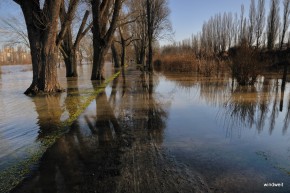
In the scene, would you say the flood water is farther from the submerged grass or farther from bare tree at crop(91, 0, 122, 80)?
bare tree at crop(91, 0, 122, 80)

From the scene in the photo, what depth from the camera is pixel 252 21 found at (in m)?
37.3

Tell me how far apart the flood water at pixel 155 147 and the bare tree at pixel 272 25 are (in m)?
29.1

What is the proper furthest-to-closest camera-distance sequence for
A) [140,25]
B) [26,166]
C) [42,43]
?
1. [140,25]
2. [42,43]
3. [26,166]

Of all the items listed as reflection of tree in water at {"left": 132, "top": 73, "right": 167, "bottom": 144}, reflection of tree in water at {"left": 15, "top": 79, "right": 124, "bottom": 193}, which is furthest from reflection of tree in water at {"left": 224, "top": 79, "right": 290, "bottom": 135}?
reflection of tree in water at {"left": 15, "top": 79, "right": 124, "bottom": 193}

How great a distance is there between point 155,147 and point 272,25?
35.6m

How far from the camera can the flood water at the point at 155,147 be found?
11.7 feet

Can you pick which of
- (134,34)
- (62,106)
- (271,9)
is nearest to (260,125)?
(62,106)

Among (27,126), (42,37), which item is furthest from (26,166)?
(42,37)

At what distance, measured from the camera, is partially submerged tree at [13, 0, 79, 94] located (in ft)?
38.1

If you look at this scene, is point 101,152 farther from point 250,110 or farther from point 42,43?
point 42,43

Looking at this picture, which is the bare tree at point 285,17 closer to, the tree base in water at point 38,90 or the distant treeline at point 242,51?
the distant treeline at point 242,51

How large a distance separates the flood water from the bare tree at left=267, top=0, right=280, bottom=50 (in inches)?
1146

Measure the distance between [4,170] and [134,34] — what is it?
151 feet

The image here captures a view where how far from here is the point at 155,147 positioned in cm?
491
